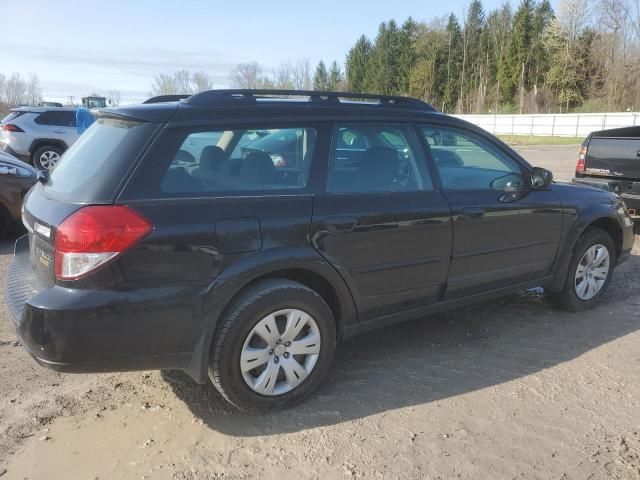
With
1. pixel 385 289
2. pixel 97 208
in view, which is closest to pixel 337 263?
pixel 385 289

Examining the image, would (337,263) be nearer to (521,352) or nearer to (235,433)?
(235,433)

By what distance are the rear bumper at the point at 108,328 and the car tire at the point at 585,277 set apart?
3231 mm

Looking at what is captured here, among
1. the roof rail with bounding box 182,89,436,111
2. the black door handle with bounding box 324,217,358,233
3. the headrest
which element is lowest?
the black door handle with bounding box 324,217,358,233

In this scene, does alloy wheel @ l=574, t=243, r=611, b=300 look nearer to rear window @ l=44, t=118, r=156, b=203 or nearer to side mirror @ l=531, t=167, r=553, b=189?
side mirror @ l=531, t=167, r=553, b=189

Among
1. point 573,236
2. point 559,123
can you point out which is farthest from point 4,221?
point 559,123

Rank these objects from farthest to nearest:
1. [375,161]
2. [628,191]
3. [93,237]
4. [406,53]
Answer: [406,53] < [628,191] < [375,161] < [93,237]

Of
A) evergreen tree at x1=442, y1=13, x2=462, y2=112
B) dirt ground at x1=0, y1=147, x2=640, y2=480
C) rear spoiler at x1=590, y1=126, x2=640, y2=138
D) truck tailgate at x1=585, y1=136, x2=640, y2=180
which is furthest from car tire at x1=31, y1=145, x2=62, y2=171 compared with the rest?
evergreen tree at x1=442, y1=13, x2=462, y2=112

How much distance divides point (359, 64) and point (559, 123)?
5032cm

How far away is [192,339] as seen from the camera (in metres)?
2.89

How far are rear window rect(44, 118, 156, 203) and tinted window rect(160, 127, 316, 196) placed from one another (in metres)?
0.19

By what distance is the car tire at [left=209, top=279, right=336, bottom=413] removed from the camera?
2979 millimetres

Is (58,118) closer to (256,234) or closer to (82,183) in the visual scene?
(82,183)

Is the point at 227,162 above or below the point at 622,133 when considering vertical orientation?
below

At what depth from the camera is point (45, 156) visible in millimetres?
14016
